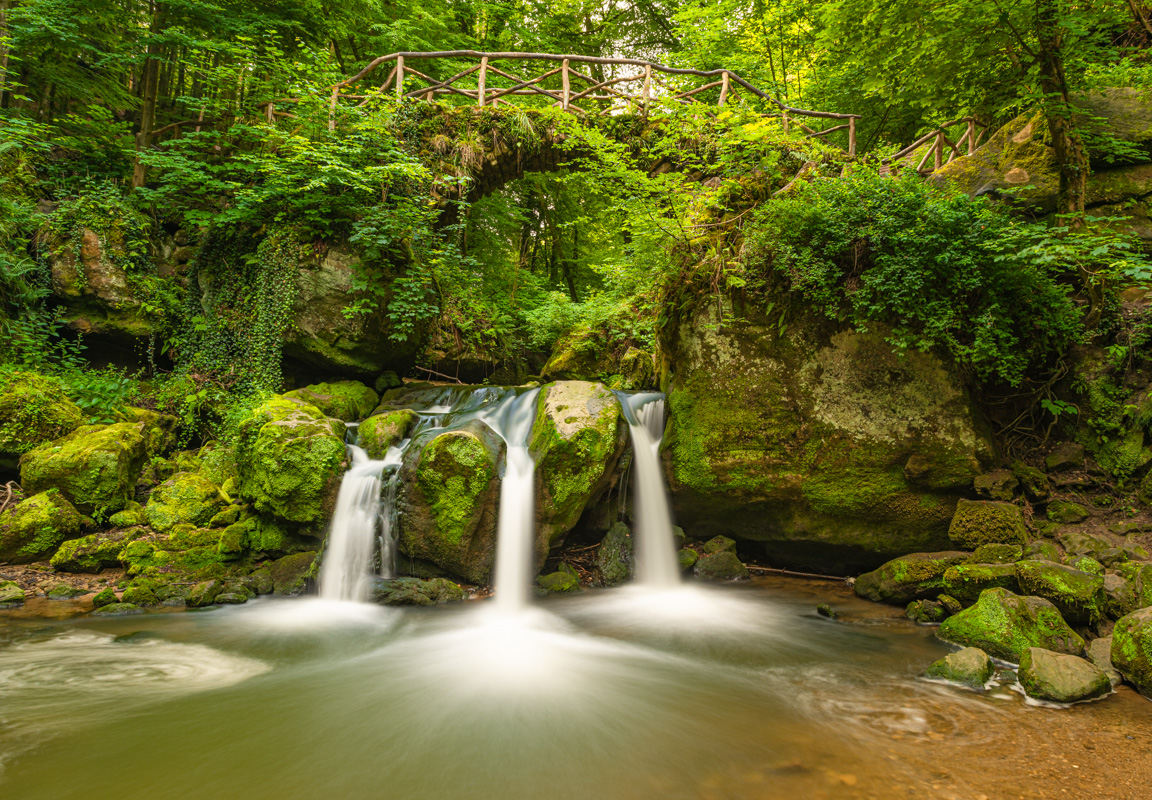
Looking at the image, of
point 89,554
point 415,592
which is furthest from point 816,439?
point 89,554

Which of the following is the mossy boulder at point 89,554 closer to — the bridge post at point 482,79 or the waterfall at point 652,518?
the waterfall at point 652,518

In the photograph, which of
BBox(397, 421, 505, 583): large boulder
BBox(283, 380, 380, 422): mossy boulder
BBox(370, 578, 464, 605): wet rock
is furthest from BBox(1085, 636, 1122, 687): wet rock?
BBox(283, 380, 380, 422): mossy boulder

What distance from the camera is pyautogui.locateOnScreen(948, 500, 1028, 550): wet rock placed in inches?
201

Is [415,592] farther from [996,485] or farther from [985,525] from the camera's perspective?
[996,485]

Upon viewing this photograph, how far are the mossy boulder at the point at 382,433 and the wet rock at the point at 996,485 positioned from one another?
22.9 ft

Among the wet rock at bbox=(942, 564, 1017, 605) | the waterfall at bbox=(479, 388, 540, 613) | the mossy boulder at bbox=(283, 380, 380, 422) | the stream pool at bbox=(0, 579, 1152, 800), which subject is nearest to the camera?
the stream pool at bbox=(0, 579, 1152, 800)

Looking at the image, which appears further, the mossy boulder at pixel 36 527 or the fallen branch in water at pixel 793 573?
the fallen branch in water at pixel 793 573

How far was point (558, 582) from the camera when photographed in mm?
6016

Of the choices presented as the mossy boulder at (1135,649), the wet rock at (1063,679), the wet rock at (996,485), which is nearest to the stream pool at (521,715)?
the wet rock at (1063,679)

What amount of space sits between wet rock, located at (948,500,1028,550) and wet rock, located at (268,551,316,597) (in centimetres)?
721

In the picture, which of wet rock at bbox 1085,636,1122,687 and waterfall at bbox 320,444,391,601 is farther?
waterfall at bbox 320,444,391,601

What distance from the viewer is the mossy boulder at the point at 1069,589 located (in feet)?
13.1

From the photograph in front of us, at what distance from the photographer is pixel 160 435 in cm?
731

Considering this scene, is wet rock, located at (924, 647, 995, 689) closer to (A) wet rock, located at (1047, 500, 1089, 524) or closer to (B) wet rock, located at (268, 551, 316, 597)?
(A) wet rock, located at (1047, 500, 1089, 524)
